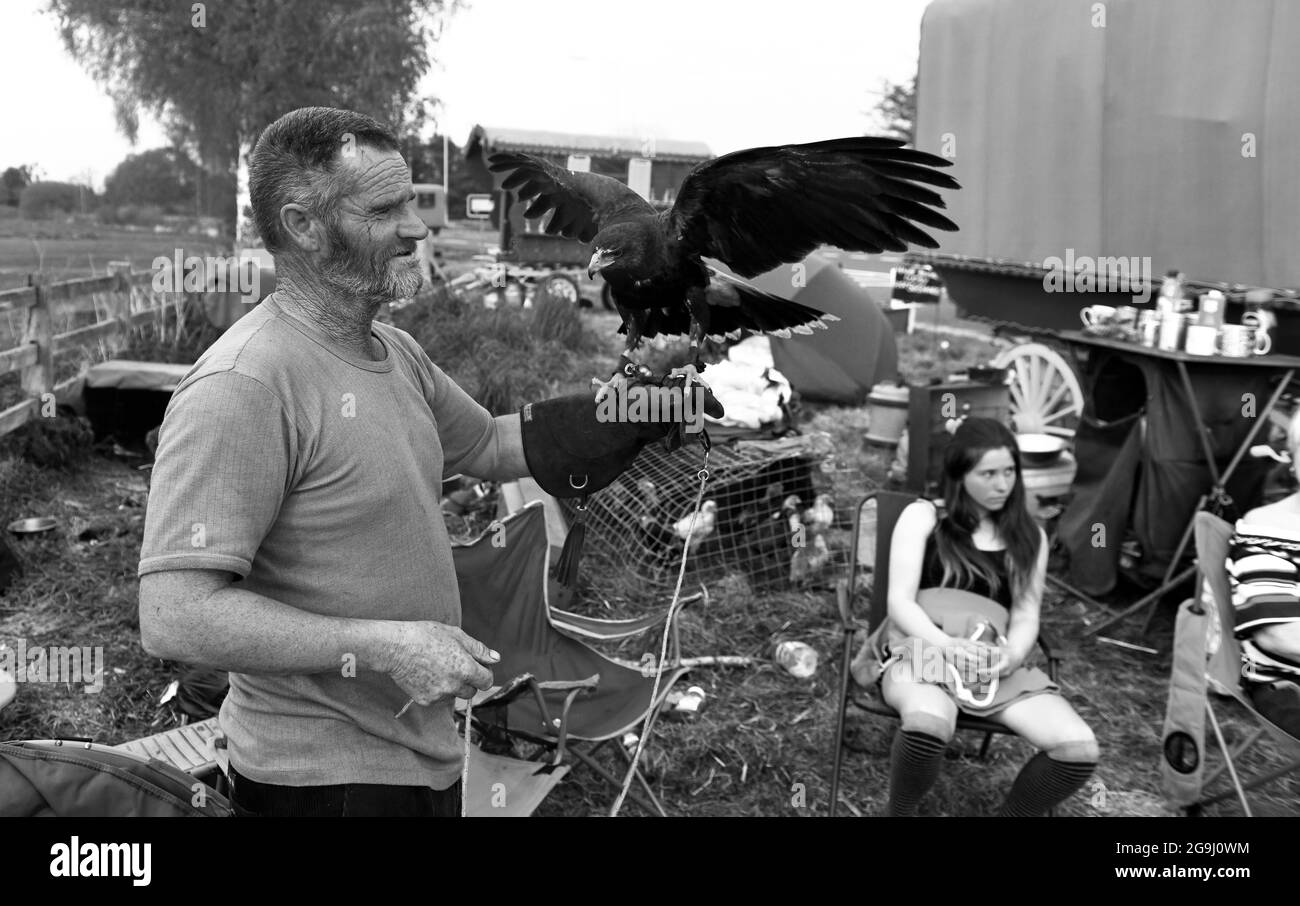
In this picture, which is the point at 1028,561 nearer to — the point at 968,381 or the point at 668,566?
the point at 668,566

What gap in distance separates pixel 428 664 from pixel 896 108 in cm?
2637

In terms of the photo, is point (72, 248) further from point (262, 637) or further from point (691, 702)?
point (262, 637)

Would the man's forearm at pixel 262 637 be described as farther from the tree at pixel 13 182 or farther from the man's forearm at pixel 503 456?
the tree at pixel 13 182

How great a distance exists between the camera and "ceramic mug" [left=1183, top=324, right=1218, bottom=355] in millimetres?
3992

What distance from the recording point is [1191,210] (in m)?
5.14

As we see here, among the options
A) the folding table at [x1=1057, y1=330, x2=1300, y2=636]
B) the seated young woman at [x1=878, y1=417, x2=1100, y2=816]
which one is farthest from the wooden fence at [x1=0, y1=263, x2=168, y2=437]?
the folding table at [x1=1057, y1=330, x2=1300, y2=636]

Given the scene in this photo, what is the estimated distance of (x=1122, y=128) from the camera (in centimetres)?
552

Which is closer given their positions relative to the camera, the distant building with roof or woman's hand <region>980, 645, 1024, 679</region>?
woman's hand <region>980, 645, 1024, 679</region>

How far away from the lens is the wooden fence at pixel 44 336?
5.06m

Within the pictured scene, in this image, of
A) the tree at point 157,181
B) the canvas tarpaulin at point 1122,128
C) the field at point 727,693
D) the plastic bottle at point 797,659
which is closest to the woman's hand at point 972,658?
the field at point 727,693

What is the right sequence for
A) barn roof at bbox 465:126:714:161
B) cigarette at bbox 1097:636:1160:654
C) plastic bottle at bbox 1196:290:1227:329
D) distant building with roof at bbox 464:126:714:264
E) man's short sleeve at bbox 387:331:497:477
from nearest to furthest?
man's short sleeve at bbox 387:331:497:477 < cigarette at bbox 1097:636:1160:654 < plastic bottle at bbox 1196:290:1227:329 < distant building with roof at bbox 464:126:714:264 < barn roof at bbox 465:126:714:161

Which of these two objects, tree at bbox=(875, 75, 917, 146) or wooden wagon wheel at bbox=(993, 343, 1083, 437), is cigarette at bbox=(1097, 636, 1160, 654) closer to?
wooden wagon wheel at bbox=(993, 343, 1083, 437)

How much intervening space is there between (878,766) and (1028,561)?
90 cm

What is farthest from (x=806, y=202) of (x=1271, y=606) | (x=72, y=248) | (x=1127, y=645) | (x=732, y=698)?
(x=72, y=248)
